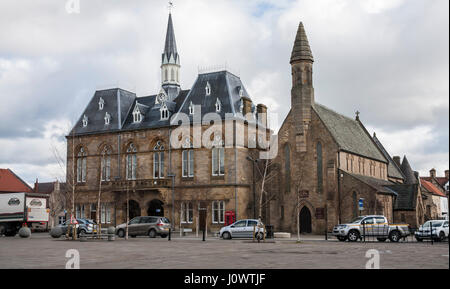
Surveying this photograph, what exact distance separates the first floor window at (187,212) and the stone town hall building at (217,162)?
0.11 metres

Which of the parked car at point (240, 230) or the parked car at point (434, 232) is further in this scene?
the parked car at point (240, 230)

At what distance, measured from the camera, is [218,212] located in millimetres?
51281

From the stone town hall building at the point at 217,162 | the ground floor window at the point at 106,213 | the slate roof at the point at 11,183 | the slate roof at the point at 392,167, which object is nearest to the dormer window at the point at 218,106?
the stone town hall building at the point at 217,162

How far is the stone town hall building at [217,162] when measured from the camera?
155 ft

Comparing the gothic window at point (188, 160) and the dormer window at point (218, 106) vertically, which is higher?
the dormer window at point (218, 106)

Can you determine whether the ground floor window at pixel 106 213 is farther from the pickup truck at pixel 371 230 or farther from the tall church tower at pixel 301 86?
the pickup truck at pixel 371 230

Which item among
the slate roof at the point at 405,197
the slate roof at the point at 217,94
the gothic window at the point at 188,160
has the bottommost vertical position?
the slate roof at the point at 405,197

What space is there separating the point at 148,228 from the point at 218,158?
13.9 m

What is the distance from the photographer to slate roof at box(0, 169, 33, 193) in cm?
7629

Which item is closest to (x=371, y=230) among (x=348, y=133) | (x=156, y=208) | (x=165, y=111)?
(x=348, y=133)

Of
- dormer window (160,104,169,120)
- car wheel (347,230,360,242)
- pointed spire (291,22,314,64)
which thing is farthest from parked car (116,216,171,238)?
pointed spire (291,22,314,64)
